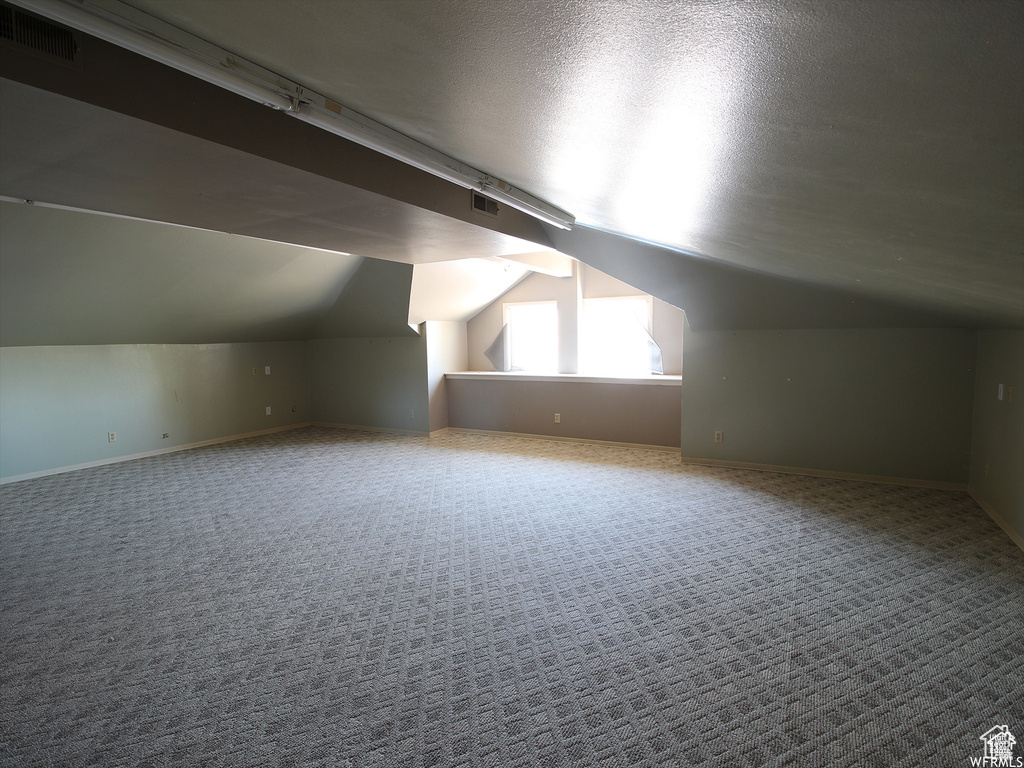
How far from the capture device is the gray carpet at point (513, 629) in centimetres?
194

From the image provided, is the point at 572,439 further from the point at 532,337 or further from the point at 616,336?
the point at 532,337

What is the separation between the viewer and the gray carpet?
6.35ft

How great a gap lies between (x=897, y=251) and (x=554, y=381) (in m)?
5.13

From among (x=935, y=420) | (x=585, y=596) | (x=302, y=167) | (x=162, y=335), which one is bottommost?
(x=585, y=596)

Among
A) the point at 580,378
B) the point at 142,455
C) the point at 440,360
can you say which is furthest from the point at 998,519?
the point at 142,455

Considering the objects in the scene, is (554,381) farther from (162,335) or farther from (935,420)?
(162,335)

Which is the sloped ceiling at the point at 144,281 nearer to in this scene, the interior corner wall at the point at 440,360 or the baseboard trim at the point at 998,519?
the interior corner wall at the point at 440,360

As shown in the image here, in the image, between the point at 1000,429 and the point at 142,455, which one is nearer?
the point at 1000,429

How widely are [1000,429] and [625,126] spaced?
4.25m

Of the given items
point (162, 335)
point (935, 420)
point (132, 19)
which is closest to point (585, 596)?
point (132, 19)

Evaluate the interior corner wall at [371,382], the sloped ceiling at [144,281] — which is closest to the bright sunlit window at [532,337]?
the interior corner wall at [371,382]

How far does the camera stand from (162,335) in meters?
6.27

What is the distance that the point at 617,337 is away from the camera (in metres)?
7.84

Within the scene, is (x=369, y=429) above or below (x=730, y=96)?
below
